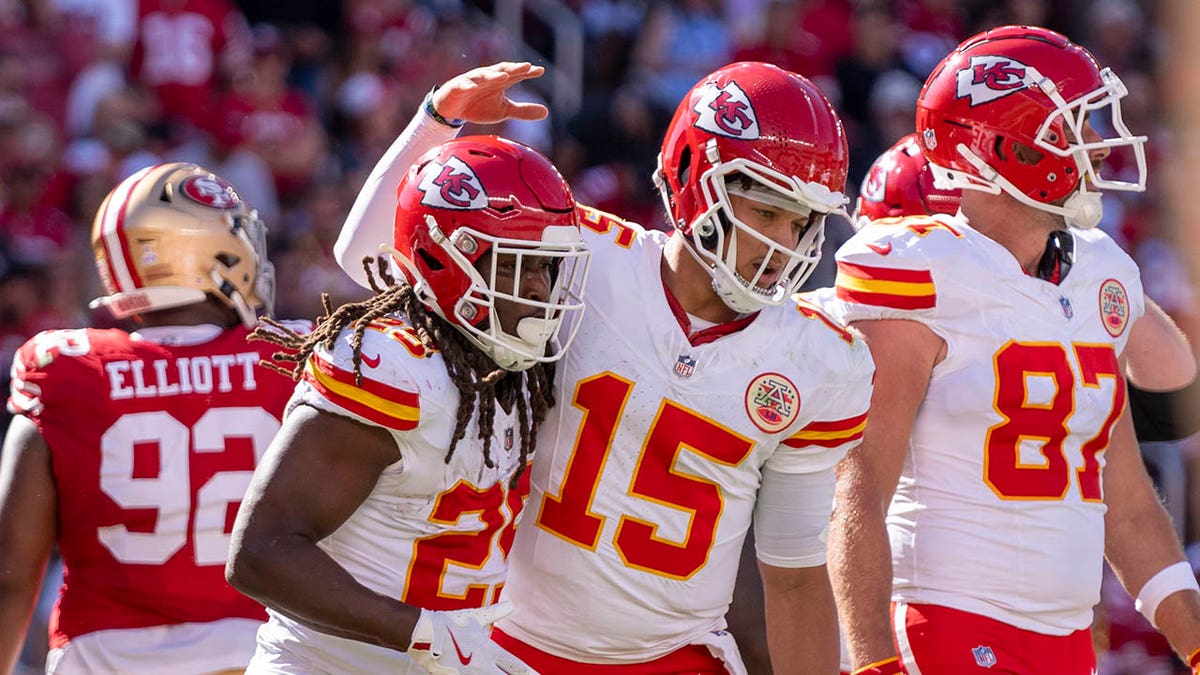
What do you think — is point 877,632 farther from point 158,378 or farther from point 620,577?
point 158,378

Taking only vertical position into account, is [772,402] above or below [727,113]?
below

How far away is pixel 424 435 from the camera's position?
277 cm

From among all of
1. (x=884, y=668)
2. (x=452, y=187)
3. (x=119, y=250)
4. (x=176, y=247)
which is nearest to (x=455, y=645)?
(x=452, y=187)

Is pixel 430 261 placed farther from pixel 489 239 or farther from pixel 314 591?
pixel 314 591

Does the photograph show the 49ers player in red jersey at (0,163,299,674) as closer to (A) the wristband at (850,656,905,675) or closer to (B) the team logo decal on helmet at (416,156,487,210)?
(B) the team logo decal on helmet at (416,156,487,210)

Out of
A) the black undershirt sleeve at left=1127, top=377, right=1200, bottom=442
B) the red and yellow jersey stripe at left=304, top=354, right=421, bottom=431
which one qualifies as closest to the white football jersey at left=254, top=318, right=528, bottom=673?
the red and yellow jersey stripe at left=304, top=354, right=421, bottom=431

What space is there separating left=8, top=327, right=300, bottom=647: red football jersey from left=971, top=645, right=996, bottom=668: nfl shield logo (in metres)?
1.60

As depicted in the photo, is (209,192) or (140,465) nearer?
(140,465)

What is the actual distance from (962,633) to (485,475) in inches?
45.3

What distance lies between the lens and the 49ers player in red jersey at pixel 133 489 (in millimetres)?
3580

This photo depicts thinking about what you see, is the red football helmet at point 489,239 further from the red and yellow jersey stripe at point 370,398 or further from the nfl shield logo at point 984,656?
the nfl shield logo at point 984,656

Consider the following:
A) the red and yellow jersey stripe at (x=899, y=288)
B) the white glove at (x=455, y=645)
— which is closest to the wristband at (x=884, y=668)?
the red and yellow jersey stripe at (x=899, y=288)


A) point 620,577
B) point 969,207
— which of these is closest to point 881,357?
point 969,207

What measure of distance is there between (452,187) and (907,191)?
166 centimetres
